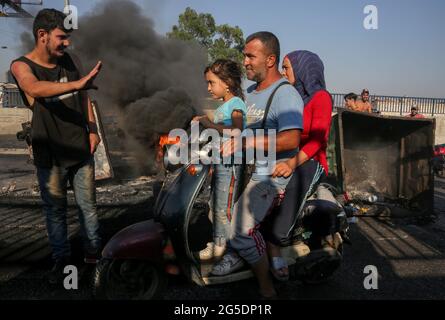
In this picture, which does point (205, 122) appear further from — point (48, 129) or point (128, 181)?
point (128, 181)

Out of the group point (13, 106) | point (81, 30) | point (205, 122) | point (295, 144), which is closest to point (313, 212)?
point (295, 144)

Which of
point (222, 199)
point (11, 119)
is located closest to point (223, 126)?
point (222, 199)

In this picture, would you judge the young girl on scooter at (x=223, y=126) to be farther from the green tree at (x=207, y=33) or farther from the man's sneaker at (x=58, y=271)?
the green tree at (x=207, y=33)

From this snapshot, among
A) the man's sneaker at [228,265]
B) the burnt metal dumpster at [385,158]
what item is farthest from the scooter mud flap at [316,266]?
the burnt metal dumpster at [385,158]

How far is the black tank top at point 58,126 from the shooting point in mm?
3133

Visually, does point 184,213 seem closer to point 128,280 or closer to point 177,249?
point 177,249

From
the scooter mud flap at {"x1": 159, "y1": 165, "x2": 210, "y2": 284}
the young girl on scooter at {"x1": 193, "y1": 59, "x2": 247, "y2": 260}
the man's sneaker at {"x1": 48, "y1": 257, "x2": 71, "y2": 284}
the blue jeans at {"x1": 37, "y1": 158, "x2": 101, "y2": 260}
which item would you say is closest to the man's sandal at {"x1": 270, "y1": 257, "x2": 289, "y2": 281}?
the young girl on scooter at {"x1": 193, "y1": 59, "x2": 247, "y2": 260}

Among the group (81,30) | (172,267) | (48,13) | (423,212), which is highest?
(81,30)

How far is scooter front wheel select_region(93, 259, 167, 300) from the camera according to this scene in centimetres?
271

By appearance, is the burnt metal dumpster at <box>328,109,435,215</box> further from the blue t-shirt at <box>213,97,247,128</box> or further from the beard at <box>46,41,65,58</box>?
the beard at <box>46,41,65,58</box>

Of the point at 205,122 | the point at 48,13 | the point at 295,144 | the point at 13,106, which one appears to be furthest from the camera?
the point at 13,106
